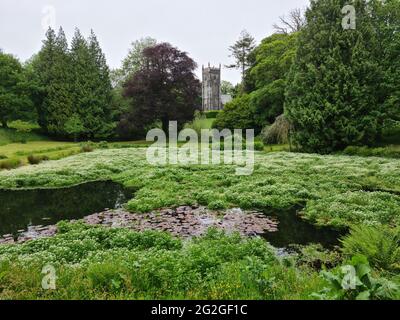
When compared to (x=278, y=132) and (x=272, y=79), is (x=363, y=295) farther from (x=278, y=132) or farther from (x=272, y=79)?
(x=272, y=79)

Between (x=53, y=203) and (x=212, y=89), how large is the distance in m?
73.0

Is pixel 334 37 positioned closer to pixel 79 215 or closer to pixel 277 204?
pixel 277 204

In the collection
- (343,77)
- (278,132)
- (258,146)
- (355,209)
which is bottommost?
(355,209)

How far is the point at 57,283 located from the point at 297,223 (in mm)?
7351

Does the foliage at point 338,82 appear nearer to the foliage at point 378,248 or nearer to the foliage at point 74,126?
the foliage at point 378,248

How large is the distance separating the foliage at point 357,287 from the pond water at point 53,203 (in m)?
9.17

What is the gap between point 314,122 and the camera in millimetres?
25688

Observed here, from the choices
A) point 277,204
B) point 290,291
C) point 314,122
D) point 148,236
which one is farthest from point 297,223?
point 314,122

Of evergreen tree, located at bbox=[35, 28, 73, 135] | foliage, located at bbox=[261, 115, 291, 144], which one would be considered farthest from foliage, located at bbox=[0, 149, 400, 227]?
evergreen tree, located at bbox=[35, 28, 73, 135]

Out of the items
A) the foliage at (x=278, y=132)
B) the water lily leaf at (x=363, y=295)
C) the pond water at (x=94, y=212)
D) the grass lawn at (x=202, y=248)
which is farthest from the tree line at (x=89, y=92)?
the water lily leaf at (x=363, y=295)

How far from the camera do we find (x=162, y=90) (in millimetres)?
40938

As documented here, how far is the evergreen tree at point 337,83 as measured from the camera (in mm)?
24812

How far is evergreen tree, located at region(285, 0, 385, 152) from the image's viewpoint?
81.4 feet

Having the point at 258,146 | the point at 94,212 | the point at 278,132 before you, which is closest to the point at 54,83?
the point at 258,146
